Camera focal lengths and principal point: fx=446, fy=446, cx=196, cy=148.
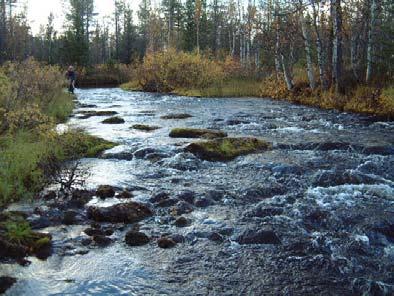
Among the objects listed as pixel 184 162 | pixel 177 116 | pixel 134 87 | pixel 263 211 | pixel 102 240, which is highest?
pixel 134 87

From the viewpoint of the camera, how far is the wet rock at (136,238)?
5973 mm

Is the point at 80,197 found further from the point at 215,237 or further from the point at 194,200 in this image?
the point at 215,237

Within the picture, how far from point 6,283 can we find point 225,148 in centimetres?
705

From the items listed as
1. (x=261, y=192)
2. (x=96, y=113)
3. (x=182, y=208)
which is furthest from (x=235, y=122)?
(x=182, y=208)

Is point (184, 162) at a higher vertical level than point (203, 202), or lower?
higher

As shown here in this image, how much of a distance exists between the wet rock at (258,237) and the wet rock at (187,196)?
1606 millimetres

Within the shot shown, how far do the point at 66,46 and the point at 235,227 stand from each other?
48.4 meters

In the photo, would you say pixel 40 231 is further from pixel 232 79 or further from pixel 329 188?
pixel 232 79

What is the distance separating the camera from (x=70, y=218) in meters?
6.67

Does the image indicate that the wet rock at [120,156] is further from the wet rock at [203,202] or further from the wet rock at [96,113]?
the wet rock at [96,113]

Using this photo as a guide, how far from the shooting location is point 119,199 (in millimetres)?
7672

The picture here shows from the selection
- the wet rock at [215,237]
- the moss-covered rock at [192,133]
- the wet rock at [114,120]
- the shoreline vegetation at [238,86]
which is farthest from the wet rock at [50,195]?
the shoreline vegetation at [238,86]

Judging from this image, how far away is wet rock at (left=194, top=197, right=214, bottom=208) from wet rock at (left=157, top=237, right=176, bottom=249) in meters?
1.53

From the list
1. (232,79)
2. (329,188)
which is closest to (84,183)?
(329,188)
